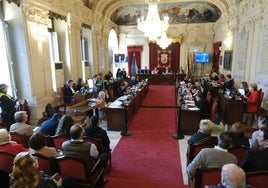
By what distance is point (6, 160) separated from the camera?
2500 millimetres

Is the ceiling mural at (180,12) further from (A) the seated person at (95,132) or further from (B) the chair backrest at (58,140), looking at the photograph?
(B) the chair backrest at (58,140)

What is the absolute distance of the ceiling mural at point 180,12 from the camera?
13.9 meters

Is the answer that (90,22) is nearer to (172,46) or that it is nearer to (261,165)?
(172,46)

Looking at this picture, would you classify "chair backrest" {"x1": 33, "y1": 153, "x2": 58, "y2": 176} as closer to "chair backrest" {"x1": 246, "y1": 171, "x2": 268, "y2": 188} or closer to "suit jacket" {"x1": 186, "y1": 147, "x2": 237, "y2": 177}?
"suit jacket" {"x1": 186, "y1": 147, "x2": 237, "y2": 177}

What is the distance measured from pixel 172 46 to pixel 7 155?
1530 cm

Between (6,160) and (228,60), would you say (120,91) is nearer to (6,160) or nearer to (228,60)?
(6,160)

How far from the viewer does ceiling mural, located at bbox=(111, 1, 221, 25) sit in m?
13.9

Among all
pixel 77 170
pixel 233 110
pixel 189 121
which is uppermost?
pixel 77 170

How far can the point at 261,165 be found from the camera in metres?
2.35

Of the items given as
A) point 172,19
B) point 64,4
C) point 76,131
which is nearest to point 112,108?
point 76,131

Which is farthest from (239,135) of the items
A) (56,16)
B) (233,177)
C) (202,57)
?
(202,57)

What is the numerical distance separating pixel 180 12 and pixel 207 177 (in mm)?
14470

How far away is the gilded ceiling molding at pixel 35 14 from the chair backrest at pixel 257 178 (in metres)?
6.43

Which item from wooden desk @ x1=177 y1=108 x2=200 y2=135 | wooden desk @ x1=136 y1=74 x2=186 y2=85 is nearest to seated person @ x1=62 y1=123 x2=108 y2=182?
wooden desk @ x1=177 y1=108 x2=200 y2=135
